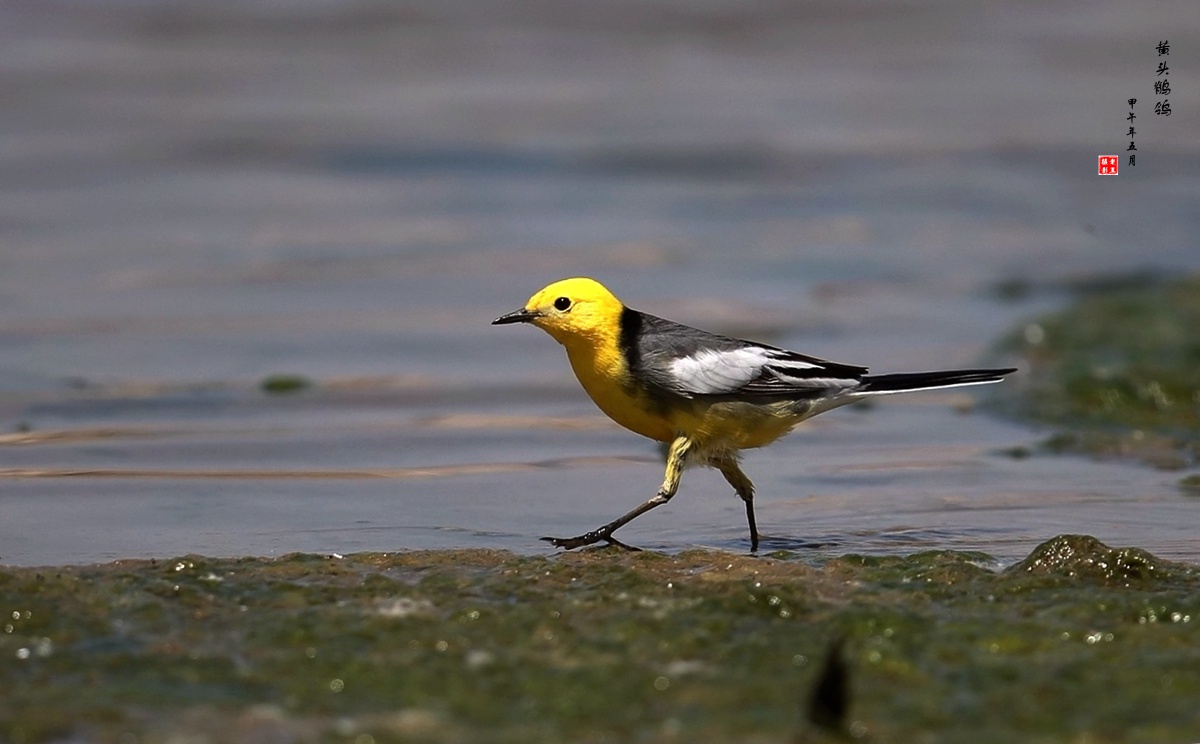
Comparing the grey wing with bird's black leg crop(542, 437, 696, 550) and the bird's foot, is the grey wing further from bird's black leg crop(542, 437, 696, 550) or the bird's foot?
the bird's foot

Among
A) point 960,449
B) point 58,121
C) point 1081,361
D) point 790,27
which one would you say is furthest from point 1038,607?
point 790,27

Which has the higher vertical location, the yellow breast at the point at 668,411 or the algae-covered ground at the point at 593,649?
the yellow breast at the point at 668,411

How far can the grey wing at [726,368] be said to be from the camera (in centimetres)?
613

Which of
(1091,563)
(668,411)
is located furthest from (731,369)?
(1091,563)

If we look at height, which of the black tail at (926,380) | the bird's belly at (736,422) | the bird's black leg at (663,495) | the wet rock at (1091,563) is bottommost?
the wet rock at (1091,563)

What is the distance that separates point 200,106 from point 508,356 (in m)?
7.96

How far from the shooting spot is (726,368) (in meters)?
6.20

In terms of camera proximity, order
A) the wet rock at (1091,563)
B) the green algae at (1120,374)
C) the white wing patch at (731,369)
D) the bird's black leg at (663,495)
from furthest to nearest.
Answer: the green algae at (1120,374) → the white wing patch at (731,369) → the bird's black leg at (663,495) → the wet rock at (1091,563)

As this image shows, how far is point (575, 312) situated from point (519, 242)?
6.09 m

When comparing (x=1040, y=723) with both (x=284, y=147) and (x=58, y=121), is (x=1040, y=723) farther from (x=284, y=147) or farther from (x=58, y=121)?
(x=58, y=121)

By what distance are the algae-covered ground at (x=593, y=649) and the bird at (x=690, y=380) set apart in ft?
3.12

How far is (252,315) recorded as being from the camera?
10445 millimetres

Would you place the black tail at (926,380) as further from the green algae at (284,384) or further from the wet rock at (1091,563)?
the green algae at (284,384)

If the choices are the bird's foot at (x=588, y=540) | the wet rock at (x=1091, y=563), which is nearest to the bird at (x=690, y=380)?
the bird's foot at (x=588, y=540)
